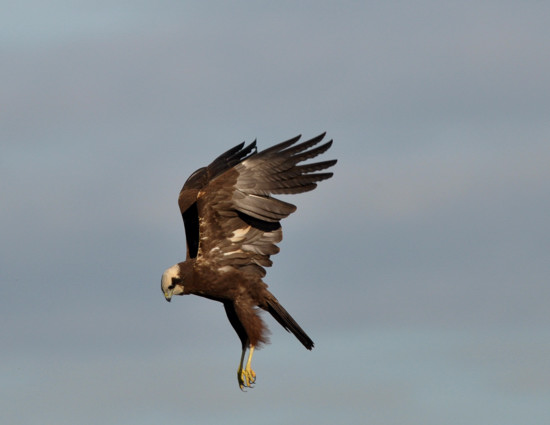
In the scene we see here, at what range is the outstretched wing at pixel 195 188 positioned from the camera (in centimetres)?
1783

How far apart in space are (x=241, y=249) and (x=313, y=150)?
5.84 feet

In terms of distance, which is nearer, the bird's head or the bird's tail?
the bird's head

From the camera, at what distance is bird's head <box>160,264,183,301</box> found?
17375mm

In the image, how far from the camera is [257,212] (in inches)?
700

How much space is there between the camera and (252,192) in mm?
17734

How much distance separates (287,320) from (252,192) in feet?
6.31

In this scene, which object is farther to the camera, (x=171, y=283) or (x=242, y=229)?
(x=242, y=229)

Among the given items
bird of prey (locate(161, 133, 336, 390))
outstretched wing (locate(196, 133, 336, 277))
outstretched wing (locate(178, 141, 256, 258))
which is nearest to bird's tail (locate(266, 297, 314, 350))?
bird of prey (locate(161, 133, 336, 390))

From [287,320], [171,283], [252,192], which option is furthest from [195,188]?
[287,320]

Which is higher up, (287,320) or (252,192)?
(252,192)

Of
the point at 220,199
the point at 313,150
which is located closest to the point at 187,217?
the point at 220,199

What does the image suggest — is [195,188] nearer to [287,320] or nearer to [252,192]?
[252,192]

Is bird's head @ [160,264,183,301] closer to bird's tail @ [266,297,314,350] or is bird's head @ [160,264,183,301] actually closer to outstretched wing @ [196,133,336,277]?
outstretched wing @ [196,133,336,277]

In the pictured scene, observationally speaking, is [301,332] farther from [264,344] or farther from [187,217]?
[187,217]
